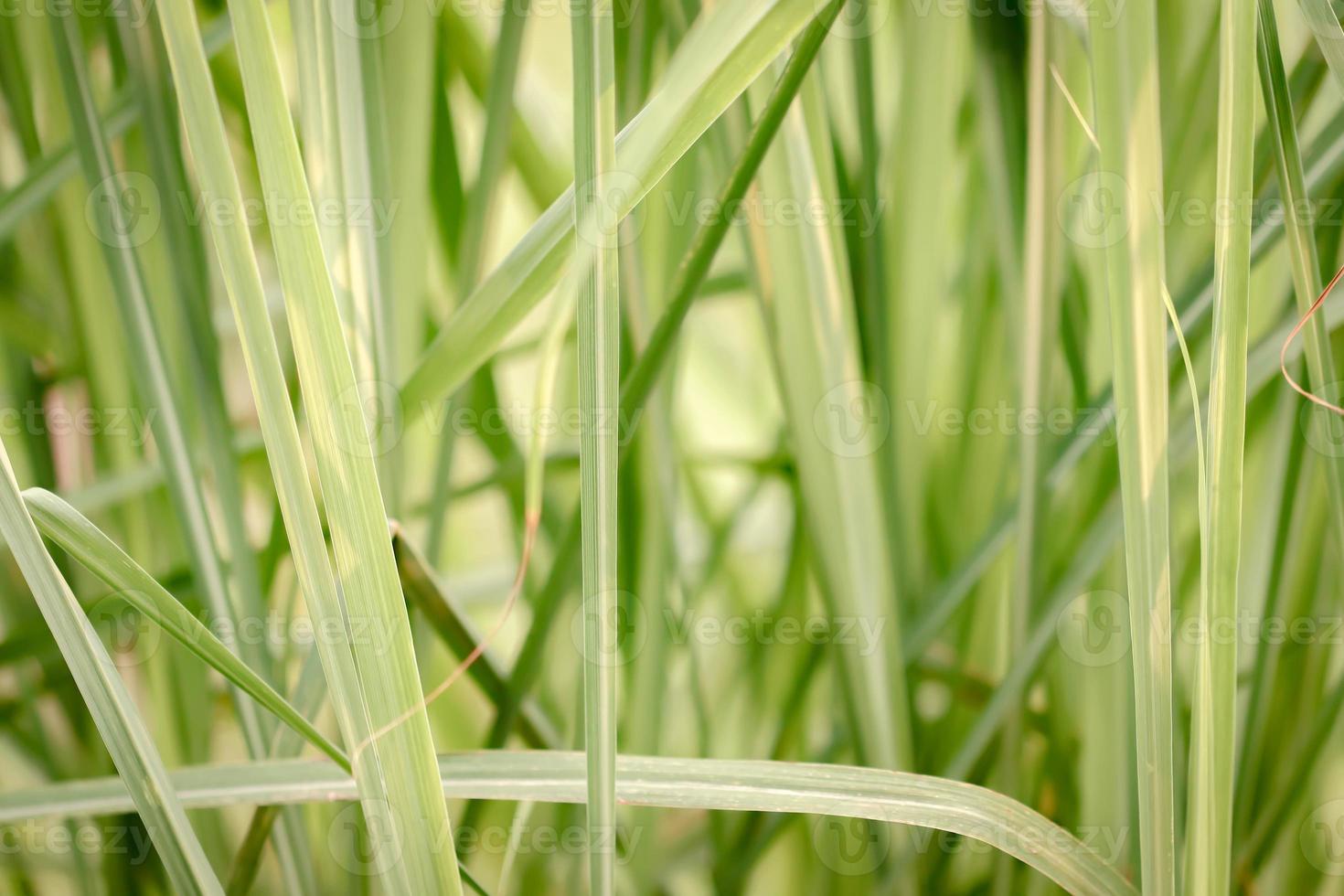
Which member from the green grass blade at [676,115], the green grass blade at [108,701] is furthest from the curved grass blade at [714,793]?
the green grass blade at [676,115]

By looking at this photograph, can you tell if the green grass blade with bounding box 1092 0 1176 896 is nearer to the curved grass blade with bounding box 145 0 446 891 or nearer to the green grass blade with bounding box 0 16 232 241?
the curved grass blade with bounding box 145 0 446 891

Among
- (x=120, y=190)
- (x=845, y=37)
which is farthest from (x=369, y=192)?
(x=845, y=37)

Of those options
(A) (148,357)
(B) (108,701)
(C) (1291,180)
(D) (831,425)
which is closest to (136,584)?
(B) (108,701)

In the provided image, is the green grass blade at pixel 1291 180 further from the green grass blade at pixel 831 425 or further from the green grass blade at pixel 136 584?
the green grass blade at pixel 136 584

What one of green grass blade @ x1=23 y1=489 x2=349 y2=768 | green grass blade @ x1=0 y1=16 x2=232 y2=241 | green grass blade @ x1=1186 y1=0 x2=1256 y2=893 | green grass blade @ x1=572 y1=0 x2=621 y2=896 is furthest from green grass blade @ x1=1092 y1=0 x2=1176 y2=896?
green grass blade @ x1=0 y1=16 x2=232 y2=241

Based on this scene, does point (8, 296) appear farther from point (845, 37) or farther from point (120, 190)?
point (845, 37)
